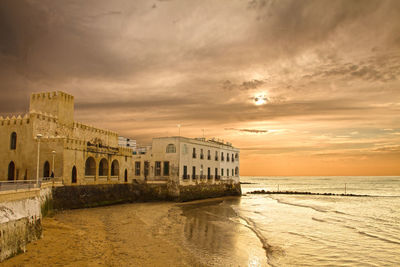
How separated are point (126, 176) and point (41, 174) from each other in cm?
1335

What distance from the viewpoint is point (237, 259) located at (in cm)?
1673

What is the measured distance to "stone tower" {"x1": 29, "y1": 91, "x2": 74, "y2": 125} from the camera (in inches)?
1463

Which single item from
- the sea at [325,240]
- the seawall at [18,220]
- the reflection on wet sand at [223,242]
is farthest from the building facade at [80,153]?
the sea at [325,240]

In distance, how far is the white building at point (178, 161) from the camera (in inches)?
1826

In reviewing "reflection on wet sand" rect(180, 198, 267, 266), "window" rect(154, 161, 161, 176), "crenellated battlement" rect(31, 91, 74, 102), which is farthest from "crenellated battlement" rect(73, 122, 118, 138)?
"reflection on wet sand" rect(180, 198, 267, 266)

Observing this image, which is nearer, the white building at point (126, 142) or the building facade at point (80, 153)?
the building facade at point (80, 153)

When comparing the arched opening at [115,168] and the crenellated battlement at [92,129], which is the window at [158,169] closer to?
the arched opening at [115,168]

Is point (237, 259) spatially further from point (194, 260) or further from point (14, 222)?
point (14, 222)

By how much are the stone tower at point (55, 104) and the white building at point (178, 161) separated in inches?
542

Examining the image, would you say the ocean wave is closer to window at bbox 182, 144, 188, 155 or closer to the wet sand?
the wet sand

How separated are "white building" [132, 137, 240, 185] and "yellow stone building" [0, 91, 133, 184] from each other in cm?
950

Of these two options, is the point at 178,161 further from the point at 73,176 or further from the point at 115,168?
the point at 73,176

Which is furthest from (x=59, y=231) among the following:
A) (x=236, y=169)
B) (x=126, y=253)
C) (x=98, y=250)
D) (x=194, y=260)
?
(x=236, y=169)

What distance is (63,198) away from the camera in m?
30.2
